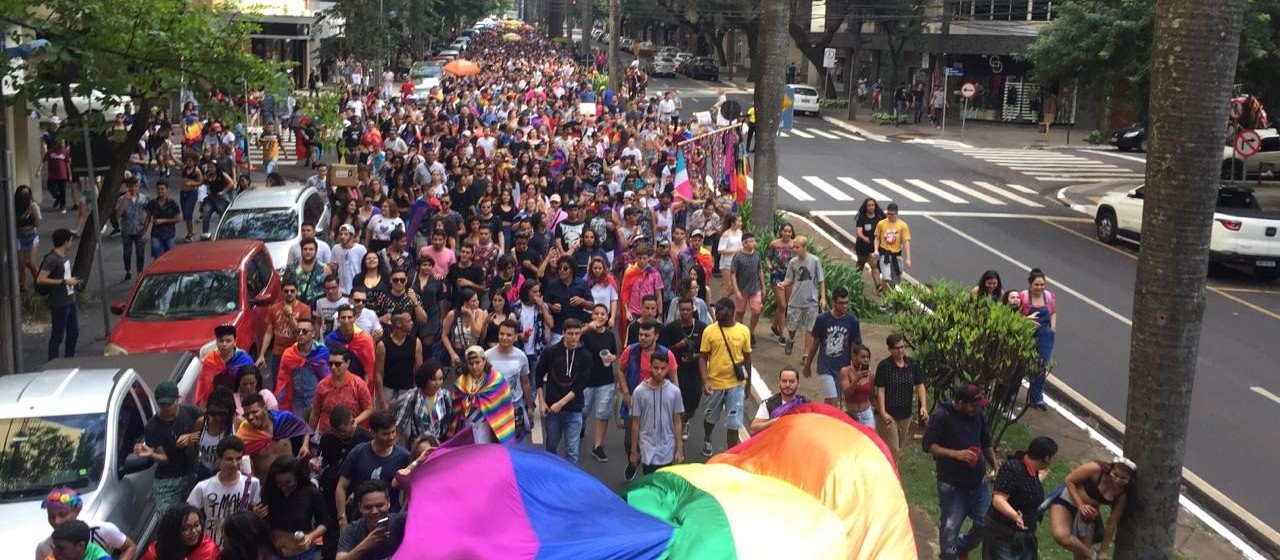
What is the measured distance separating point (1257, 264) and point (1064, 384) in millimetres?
8832

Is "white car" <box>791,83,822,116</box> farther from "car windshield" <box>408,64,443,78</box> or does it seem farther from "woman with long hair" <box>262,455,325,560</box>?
"woman with long hair" <box>262,455,325,560</box>

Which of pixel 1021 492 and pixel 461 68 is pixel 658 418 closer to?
pixel 1021 492

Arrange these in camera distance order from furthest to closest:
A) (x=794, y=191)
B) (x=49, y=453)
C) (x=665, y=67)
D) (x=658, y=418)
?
(x=665, y=67) < (x=794, y=191) < (x=658, y=418) < (x=49, y=453)

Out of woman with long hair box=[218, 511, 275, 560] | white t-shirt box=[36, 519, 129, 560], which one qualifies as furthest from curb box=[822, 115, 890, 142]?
woman with long hair box=[218, 511, 275, 560]

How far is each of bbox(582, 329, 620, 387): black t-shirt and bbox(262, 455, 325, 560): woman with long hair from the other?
350 cm

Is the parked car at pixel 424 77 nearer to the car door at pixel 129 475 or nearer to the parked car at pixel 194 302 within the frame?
the parked car at pixel 194 302

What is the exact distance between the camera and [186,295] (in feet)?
44.4

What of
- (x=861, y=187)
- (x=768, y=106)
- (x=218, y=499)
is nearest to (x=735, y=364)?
(x=218, y=499)

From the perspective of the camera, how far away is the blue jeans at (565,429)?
1080 cm

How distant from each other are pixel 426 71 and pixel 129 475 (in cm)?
4380

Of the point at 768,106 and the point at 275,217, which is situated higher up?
the point at 768,106

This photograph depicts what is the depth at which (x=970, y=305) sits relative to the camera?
12.2 meters

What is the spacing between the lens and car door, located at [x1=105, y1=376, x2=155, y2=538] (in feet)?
28.0

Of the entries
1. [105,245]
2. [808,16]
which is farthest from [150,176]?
[808,16]
